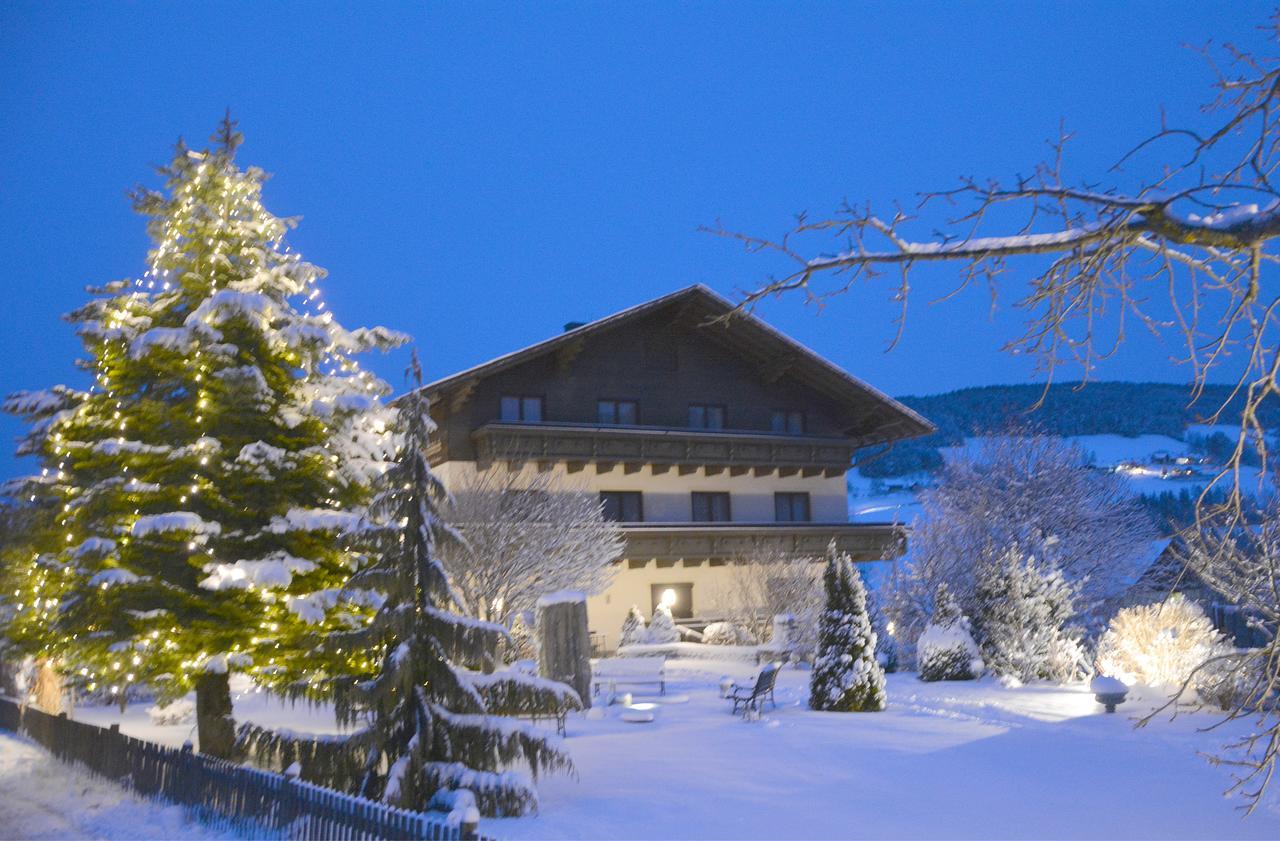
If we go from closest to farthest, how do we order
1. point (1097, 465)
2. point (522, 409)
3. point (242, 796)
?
point (242, 796), point (522, 409), point (1097, 465)

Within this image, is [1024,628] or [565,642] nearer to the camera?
[565,642]

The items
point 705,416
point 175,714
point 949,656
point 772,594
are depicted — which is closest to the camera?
point 175,714

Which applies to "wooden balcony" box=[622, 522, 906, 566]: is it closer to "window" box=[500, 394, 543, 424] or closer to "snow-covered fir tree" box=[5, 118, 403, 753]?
"window" box=[500, 394, 543, 424]

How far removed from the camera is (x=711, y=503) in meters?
38.1

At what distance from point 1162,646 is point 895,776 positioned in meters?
9.01

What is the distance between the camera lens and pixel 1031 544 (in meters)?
34.2

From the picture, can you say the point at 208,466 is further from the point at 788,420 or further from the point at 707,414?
the point at 788,420

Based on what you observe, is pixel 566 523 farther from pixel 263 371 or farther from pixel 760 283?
pixel 760 283

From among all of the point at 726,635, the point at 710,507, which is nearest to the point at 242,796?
the point at 726,635

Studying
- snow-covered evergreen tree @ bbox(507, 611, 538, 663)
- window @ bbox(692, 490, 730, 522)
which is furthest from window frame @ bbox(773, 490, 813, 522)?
snow-covered evergreen tree @ bbox(507, 611, 538, 663)

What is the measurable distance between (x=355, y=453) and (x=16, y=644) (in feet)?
20.2

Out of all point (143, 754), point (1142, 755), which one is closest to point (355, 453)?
point (143, 754)

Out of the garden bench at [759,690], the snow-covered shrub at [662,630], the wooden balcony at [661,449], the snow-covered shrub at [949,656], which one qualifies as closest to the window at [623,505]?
the wooden balcony at [661,449]

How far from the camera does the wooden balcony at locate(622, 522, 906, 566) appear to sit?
113 ft
